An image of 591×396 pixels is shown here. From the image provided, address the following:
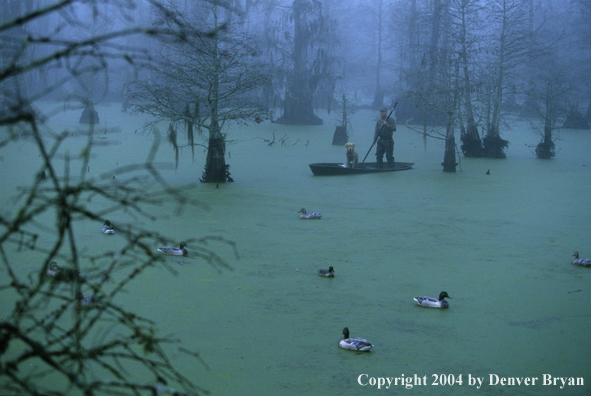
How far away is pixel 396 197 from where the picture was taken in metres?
8.80

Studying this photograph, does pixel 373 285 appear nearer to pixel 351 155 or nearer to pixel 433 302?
pixel 433 302

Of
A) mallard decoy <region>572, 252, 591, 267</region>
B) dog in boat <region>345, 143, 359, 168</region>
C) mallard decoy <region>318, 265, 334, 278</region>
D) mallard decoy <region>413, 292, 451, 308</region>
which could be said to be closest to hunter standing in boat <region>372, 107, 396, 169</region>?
dog in boat <region>345, 143, 359, 168</region>

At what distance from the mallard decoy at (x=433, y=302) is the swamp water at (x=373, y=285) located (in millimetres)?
50

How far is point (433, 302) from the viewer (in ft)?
14.3

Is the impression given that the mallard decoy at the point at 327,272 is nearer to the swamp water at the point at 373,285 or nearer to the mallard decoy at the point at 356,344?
the swamp water at the point at 373,285

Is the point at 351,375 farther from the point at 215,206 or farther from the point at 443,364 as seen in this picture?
the point at 215,206

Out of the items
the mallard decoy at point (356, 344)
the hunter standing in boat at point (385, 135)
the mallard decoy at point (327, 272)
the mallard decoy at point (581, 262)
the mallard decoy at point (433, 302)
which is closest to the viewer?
the mallard decoy at point (356, 344)

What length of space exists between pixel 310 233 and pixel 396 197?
8.57 ft

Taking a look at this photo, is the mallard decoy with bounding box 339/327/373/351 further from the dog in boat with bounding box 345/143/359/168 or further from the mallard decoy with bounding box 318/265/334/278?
the dog in boat with bounding box 345/143/359/168

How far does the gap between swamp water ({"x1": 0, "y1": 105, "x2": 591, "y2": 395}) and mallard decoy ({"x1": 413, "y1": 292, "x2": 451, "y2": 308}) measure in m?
0.05

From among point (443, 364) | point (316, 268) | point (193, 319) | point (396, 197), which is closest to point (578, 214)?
point (396, 197)

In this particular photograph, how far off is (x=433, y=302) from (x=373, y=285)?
634 millimetres

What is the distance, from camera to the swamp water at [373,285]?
138 inches

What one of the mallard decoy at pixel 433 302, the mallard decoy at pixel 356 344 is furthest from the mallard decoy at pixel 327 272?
the mallard decoy at pixel 356 344
